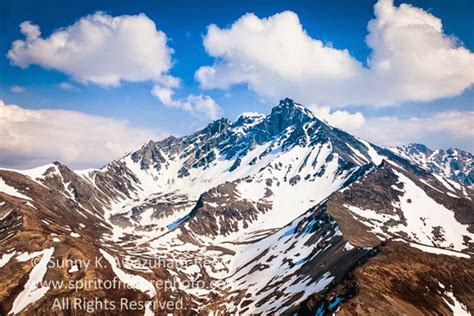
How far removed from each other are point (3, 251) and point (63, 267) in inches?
1259

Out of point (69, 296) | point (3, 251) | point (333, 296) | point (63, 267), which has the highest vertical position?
point (3, 251)

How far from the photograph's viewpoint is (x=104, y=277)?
618 feet

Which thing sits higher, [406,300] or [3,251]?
[3,251]

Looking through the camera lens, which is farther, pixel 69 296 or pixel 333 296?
pixel 69 296

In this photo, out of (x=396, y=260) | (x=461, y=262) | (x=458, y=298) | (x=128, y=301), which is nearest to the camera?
(x=458, y=298)

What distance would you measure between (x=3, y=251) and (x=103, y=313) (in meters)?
61.0

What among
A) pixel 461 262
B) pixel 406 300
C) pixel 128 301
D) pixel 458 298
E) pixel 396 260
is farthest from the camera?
pixel 128 301

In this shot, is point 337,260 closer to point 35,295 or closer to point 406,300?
point 406,300

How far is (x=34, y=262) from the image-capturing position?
610 feet

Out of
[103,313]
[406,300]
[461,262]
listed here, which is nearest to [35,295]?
[103,313]

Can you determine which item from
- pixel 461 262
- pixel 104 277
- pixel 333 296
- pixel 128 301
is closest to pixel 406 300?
pixel 333 296

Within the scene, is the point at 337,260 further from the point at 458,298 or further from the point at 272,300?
the point at 458,298

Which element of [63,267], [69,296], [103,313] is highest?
[63,267]

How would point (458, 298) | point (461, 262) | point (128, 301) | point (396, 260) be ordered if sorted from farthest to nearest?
point (128, 301)
point (461, 262)
point (396, 260)
point (458, 298)
